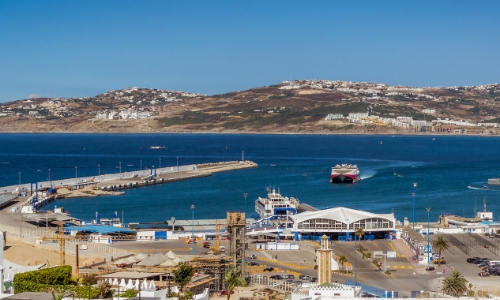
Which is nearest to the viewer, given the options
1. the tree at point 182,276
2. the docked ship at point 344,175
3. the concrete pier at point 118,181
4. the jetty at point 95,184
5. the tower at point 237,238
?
the tree at point 182,276

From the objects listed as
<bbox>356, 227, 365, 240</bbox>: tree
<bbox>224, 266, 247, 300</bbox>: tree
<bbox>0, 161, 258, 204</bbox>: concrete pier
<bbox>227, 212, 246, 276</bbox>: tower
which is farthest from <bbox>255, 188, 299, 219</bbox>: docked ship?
<bbox>224, 266, 247, 300</bbox>: tree

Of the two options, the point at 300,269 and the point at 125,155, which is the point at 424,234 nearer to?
the point at 300,269

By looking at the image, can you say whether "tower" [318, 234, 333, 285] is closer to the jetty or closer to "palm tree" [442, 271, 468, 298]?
"palm tree" [442, 271, 468, 298]

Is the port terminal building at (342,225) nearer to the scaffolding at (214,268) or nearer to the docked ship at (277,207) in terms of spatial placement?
the docked ship at (277,207)

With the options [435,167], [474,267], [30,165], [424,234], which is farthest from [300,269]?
[30,165]

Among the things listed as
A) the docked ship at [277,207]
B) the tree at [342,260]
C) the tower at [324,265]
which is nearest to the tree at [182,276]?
the tower at [324,265]

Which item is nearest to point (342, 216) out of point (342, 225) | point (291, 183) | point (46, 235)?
point (342, 225)

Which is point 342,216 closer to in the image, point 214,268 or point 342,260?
point 342,260
